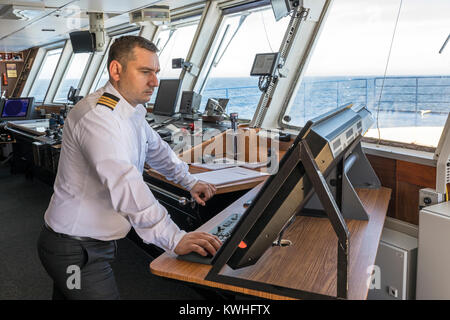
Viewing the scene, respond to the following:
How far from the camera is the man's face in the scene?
4.75ft

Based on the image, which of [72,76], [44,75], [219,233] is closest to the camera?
[219,233]

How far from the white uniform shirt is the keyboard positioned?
6cm

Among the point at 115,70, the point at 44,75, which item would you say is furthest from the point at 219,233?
the point at 44,75

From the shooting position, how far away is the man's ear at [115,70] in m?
1.45

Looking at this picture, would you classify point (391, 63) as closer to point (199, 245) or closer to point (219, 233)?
point (219, 233)

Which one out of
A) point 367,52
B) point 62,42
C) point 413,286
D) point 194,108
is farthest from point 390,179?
point 62,42

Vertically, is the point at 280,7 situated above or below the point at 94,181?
above

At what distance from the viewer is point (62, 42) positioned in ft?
30.4

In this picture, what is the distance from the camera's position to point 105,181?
4.12ft

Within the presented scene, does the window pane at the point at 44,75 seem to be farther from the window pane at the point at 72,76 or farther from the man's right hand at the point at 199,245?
the man's right hand at the point at 199,245

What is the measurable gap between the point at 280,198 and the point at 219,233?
1.42 feet

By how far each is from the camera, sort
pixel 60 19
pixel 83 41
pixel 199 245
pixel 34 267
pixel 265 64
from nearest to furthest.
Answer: pixel 199 245
pixel 265 64
pixel 34 267
pixel 83 41
pixel 60 19

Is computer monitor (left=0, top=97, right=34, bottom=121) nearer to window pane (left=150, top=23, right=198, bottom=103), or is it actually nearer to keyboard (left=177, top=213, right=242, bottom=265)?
window pane (left=150, top=23, right=198, bottom=103)

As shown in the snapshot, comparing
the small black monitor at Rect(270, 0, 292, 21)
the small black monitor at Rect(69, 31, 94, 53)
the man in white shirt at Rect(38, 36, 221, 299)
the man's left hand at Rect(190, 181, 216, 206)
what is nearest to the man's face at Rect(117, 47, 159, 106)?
the man in white shirt at Rect(38, 36, 221, 299)
